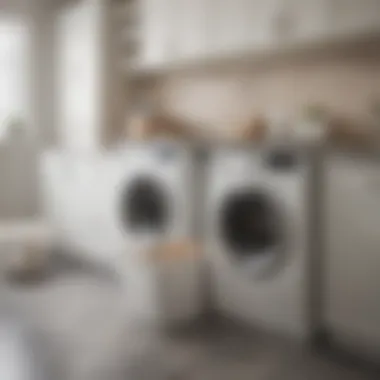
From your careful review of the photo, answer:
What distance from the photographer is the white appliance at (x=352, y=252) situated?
252 cm

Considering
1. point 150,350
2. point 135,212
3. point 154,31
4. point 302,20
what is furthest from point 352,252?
point 154,31

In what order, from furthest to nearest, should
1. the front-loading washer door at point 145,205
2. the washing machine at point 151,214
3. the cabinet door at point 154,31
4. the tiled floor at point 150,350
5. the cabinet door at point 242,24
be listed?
1. the cabinet door at point 154,31
2. the front-loading washer door at point 145,205
3. the cabinet door at point 242,24
4. the washing machine at point 151,214
5. the tiled floor at point 150,350

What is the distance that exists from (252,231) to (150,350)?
0.79 meters

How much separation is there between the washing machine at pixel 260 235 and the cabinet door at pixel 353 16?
2.14ft

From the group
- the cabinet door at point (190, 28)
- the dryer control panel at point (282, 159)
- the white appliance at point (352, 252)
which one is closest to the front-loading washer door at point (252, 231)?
the dryer control panel at point (282, 159)

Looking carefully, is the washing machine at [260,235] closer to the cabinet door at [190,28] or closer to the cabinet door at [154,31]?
the cabinet door at [190,28]

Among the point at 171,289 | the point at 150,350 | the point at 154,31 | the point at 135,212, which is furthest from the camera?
the point at 154,31

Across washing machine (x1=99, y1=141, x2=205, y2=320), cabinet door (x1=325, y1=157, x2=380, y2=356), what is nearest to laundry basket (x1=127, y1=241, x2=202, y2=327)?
washing machine (x1=99, y1=141, x2=205, y2=320)

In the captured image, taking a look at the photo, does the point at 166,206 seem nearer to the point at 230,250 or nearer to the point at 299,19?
the point at 230,250

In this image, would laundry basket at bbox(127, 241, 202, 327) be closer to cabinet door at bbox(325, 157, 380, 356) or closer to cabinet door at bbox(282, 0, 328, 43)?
cabinet door at bbox(325, 157, 380, 356)

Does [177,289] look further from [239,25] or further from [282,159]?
[239,25]

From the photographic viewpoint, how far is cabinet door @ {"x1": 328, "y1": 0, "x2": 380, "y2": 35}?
109 inches

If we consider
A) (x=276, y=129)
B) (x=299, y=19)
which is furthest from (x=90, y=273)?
(x=299, y=19)

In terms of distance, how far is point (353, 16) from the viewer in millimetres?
2840
